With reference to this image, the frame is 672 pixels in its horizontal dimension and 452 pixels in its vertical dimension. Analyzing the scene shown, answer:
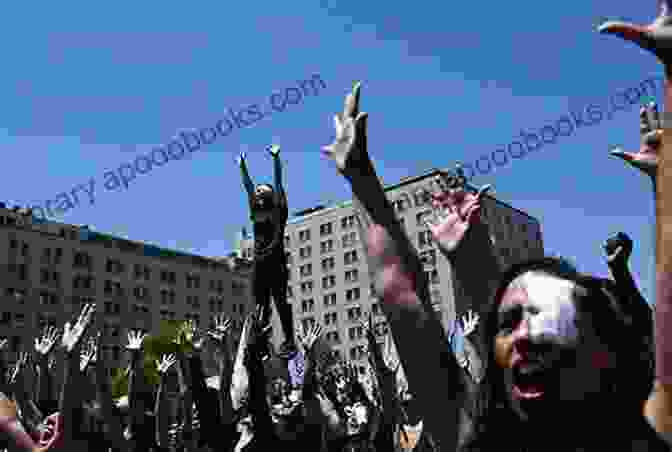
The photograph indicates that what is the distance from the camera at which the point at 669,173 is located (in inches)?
66.1

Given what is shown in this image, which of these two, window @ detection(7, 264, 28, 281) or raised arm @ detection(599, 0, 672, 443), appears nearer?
raised arm @ detection(599, 0, 672, 443)

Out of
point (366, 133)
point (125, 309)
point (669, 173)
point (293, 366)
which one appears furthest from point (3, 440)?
point (125, 309)

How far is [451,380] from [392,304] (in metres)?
0.30

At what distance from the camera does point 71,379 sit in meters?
5.55

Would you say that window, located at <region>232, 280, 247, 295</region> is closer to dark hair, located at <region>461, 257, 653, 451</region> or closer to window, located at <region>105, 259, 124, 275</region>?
window, located at <region>105, 259, 124, 275</region>

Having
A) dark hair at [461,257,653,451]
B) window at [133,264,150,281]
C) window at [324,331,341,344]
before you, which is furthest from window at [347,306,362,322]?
dark hair at [461,257,653,451]

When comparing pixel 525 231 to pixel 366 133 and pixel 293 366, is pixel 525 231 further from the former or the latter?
pixel 366 133

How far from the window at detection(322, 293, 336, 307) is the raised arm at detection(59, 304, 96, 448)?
90.1 m

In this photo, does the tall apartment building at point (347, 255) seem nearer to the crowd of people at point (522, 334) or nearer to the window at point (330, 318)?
the window at point (330, 318)

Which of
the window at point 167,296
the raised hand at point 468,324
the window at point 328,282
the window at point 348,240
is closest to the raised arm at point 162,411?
the raised hand at point 468,324

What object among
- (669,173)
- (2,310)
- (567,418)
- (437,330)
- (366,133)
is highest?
(2,310)

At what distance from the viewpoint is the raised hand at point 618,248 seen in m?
4.54

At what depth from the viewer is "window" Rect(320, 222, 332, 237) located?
9860 centimetres

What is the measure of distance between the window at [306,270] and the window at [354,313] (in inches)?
342
